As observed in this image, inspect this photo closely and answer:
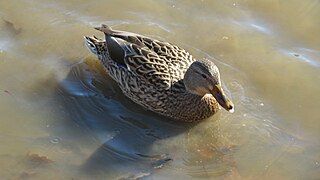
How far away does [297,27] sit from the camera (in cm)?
841

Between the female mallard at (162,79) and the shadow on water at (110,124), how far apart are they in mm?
178

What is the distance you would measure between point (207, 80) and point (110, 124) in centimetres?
115

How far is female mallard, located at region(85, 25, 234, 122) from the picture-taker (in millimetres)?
7184

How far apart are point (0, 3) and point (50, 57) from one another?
48.6 inches

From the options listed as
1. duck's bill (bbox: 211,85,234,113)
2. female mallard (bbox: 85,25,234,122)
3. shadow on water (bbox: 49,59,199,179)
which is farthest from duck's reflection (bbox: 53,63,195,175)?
duck's bill (bbox: 211,85,234,113)

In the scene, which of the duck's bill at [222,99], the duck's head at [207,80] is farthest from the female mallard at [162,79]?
the duck's bill at [222,99]

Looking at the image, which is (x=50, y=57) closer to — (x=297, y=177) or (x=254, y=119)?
(x=254, y=119)

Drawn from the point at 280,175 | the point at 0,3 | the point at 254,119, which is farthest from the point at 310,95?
the point at 0,3

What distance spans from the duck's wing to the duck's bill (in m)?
0.54

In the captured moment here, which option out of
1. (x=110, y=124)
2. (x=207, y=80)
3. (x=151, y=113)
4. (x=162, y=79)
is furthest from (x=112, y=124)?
(x=207, y=80)

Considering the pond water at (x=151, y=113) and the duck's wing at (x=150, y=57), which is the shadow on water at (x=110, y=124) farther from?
the duck's wing at (x=150, y=57)

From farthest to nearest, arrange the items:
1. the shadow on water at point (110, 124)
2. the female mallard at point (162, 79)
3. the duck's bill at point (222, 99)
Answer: the female mallard at point (162, 79), the duck's bill at point (222, 99), the shadow on water at point (110, 124)

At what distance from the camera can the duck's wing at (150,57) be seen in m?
7.19

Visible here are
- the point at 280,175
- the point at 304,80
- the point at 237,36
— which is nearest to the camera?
the point at 280,175
